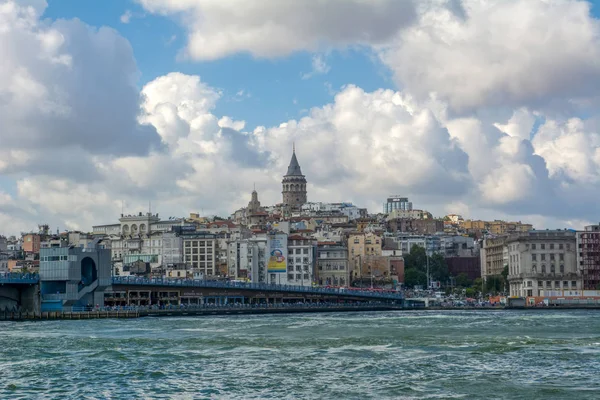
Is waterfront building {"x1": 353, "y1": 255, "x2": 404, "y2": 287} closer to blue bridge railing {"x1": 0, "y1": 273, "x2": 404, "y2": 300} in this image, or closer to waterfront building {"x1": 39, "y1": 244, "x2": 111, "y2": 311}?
blue bridge railing {"x1": 0, "y1": 273, "x2": 404, "y2": 300}

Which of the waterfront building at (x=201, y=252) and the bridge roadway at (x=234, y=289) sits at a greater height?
the waterfront building at (x=201, y=252)

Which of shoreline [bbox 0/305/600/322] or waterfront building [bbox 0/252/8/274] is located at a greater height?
waterfront building [bbox 0/252/8/274]

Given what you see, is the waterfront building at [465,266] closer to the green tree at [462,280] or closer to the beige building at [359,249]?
the green tree at [462,280]

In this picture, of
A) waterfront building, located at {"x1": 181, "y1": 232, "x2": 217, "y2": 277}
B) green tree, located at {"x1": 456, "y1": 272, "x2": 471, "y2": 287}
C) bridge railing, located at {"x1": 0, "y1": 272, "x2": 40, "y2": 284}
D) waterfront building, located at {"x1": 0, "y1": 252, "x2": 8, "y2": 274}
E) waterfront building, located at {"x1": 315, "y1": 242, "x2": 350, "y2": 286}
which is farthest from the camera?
green tree, located at {"x1": 456, "y1": 272, "x2": 471, "y2": 287}

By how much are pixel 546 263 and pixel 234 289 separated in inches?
1571

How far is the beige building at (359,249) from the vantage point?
16855cm

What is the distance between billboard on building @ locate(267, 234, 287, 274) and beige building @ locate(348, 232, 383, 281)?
57.7 feet

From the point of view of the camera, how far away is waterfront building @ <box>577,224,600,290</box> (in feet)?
447

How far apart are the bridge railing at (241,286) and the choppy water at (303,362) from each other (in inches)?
1294

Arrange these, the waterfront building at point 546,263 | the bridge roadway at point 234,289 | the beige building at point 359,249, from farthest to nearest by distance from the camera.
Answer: the beige building at point 359,249, the waterfront building at point 546,263, the bridge roadway at point 234,289

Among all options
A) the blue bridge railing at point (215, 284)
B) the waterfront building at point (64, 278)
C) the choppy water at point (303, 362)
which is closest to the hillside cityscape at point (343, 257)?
the blue bridge railing at point (215, 284)

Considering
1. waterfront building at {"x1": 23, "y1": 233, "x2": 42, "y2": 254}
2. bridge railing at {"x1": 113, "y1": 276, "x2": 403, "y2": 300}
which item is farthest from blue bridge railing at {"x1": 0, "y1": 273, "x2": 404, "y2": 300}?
waterfront building at {"x1": 23, "y1": 233, "x2": 42, "y2": 254}

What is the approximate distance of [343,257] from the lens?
162 m

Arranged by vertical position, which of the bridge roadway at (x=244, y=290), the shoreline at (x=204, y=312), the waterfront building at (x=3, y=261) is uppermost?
the waterfront building at (x=3, y=261)
